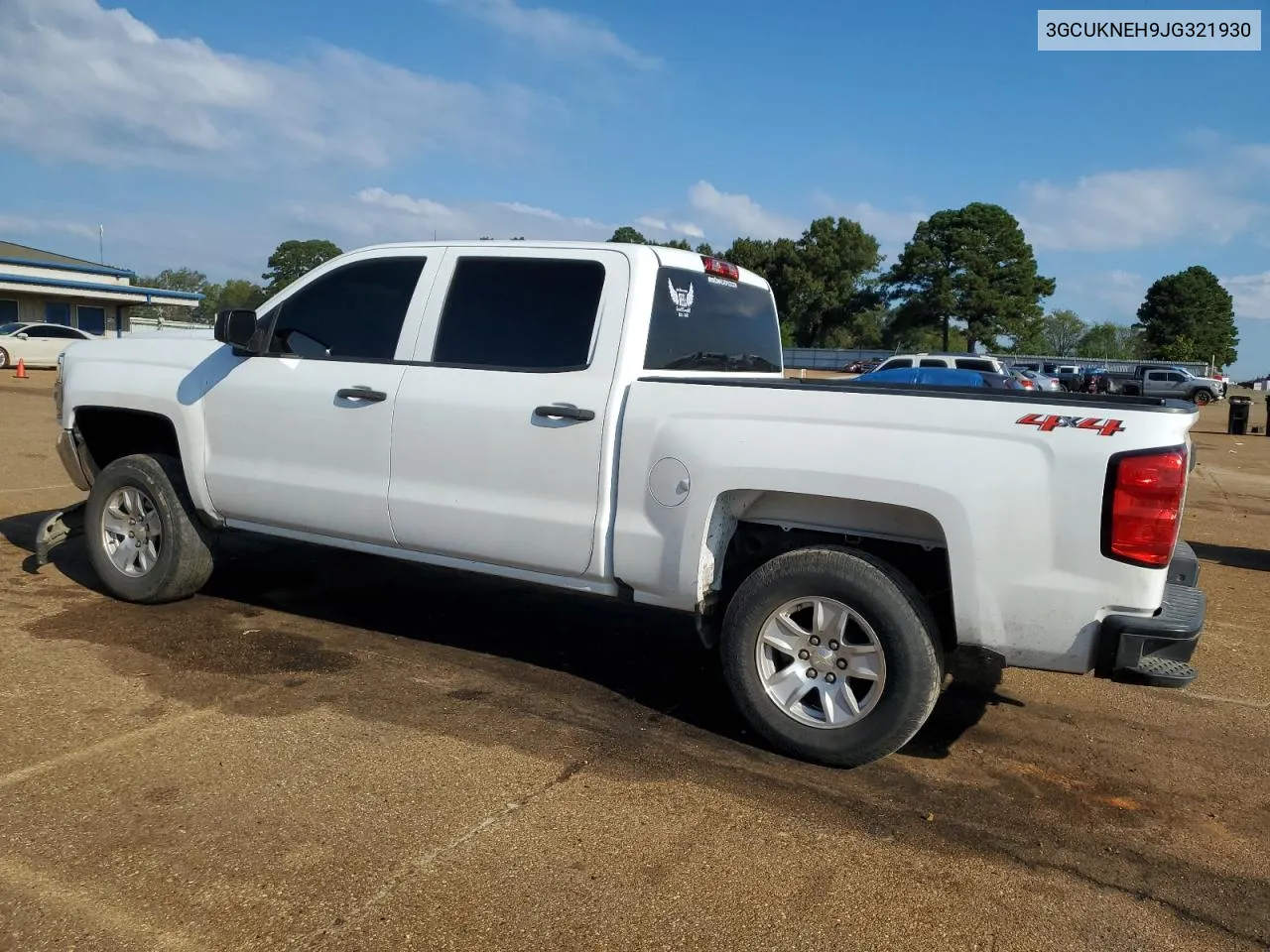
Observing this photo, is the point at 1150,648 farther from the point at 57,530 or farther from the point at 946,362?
the point at 946,362

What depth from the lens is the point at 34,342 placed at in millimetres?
31531

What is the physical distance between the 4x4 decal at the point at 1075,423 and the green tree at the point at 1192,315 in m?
97.2

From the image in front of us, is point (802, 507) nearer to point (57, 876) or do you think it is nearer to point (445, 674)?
point (445, 674)

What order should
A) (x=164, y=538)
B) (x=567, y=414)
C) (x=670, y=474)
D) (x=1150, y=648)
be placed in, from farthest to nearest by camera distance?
(x=164, y=538) < (x=567, y=414) < (x=670, y=474) < (x=1150, y=648)

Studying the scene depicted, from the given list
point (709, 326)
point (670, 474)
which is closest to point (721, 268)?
point (709, 326)

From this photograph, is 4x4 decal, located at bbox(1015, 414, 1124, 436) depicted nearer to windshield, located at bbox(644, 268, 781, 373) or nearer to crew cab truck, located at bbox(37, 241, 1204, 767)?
crew cab truck, located at bbox(37, 241, 1204, 767)

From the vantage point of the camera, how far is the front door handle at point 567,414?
4.38 m

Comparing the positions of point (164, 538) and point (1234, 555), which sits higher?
point (164, 538)

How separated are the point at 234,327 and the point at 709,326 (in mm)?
2376

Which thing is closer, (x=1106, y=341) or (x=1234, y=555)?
(x=1234, y=555)

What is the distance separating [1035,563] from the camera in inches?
143

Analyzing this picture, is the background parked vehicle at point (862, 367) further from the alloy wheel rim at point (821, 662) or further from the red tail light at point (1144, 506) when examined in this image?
the red tail light at point (1144, 506)

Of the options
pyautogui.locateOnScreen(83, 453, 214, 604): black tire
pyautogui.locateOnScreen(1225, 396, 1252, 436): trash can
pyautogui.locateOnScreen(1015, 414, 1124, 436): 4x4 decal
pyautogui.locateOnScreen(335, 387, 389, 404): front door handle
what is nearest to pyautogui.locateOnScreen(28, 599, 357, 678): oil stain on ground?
pyautogui.locateOnScreen(83, 453, 214, 604): black tire

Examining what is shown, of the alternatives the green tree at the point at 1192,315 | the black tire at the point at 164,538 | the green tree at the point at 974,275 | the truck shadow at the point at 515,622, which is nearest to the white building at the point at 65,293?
the truck shadow at the point at 515,622
